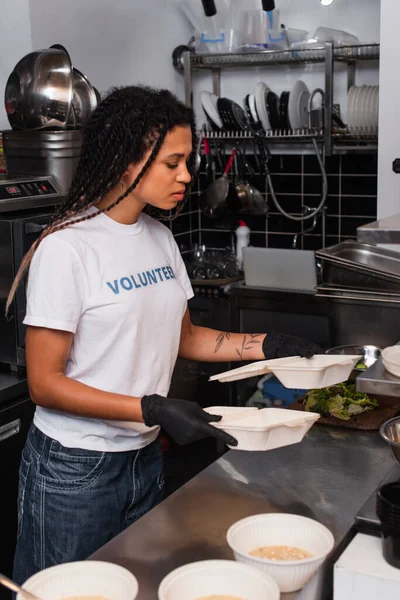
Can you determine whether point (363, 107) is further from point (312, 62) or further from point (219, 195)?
point (219, 195)

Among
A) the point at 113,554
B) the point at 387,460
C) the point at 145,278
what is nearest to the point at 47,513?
the point at 113,554

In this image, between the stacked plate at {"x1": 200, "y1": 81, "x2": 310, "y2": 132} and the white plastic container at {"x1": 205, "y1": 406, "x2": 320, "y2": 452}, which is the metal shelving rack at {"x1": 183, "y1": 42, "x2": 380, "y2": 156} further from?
the white plastic container at {"x1": 205, "y1": 406, "x2": 320, "y2": 452}

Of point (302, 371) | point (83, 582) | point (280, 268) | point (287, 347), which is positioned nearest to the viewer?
point (83, 582)

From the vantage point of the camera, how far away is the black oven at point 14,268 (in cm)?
260

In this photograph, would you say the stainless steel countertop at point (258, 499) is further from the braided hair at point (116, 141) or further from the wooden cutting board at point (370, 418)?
the braided hair at point (116, 141)

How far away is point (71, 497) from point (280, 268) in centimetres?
210

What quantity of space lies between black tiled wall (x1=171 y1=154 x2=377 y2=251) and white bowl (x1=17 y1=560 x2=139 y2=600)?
3.29m

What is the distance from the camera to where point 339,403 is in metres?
2.09

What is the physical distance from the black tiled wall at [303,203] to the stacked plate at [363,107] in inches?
11.2

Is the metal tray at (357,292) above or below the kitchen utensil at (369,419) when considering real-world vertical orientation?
above

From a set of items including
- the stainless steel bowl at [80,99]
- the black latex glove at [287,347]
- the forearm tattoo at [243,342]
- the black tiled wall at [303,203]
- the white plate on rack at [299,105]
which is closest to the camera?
the black latex glove at [287,347]

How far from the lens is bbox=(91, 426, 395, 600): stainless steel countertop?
4.77 ft

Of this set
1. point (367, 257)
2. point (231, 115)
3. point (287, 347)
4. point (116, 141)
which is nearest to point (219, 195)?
point (231, 115)

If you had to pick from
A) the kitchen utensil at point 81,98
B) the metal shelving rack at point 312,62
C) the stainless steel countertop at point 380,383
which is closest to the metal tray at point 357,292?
the stainless steel countertop at point 380,383
